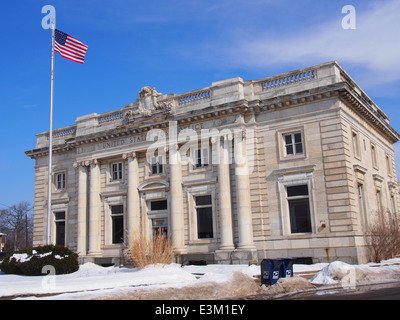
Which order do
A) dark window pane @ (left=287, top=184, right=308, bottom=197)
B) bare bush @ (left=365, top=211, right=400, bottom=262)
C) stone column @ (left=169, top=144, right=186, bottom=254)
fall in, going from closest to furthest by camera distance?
bare bush @ (left=365, top=211, right=400, bottom=262) < dark window pane @ (left=287, top=184, right=308, bottom=197) < stone column @ (left=169, top=144, right=186, bottom=254)

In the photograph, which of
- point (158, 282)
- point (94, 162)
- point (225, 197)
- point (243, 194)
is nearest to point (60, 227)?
point (94, 162)

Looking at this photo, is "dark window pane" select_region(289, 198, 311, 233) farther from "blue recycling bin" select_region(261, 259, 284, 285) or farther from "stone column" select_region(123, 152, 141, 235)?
"blue recycling bin" select_region(261, 259, 284, 285)

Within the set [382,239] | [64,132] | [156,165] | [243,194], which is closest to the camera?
[382,239]

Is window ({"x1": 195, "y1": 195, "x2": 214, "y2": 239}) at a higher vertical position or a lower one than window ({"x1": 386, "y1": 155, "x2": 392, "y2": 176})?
lower

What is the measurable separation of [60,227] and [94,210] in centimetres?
510

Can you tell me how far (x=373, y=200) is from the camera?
90.2 ft

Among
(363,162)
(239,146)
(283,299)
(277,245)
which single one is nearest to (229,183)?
(239,146)

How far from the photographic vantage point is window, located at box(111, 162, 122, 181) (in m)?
31.9

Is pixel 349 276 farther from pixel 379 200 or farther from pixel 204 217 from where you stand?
pixel 379 200

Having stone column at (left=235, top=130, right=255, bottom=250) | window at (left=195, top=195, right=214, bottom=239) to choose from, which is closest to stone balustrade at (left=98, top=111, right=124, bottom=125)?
window at (left=195, top=195, right=214, bottom=239)

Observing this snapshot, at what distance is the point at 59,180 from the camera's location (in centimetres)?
3562

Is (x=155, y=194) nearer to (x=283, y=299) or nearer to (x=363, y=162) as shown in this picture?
(x=363, y=162)

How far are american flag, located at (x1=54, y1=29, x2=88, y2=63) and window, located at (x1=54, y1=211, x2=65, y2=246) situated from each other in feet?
42.5

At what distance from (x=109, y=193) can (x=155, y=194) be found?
3985 mm
